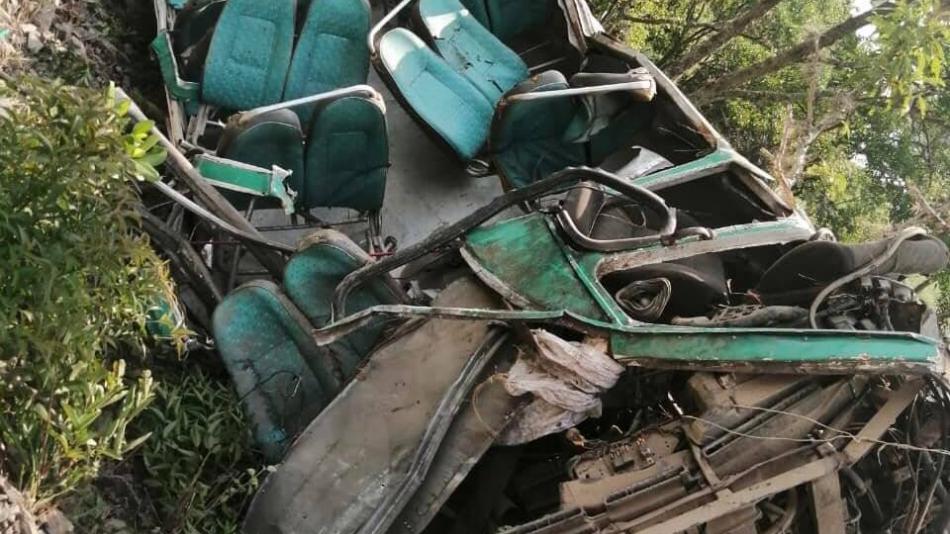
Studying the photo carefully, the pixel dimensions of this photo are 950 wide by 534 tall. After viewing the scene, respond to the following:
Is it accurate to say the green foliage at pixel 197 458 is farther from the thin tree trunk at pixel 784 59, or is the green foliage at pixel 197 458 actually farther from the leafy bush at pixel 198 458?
the thin tree trunk at pixel 784 59

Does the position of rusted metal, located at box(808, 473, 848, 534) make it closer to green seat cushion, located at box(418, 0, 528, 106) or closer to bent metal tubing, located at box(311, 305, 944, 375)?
bent metal tubing, located at box(311, 305, 944, 375)

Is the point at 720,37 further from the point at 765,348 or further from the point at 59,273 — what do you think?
the point at 59,273

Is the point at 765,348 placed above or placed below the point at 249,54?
below

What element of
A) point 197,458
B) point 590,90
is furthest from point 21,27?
point 590,90

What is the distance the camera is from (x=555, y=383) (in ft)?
9.78

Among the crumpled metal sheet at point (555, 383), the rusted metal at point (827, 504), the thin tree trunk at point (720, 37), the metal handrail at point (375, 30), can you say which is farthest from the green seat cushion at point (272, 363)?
the thin tree trunk at point (720, 37)

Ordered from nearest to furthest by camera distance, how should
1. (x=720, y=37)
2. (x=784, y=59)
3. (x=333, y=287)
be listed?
(x=333, y=287), (x=784, y=59), (x=720, y=37)

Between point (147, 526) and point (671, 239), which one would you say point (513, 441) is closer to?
point (671, 239)

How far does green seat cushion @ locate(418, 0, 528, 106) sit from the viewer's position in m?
4.73

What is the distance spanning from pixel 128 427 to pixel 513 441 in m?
1.43

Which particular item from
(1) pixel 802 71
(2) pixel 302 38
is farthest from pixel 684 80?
(2) pixel 302 38

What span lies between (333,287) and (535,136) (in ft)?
4.75

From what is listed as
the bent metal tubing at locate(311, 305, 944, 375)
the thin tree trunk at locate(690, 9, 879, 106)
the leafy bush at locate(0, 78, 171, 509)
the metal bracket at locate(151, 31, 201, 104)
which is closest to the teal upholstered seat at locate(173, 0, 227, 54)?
the metal bracket at locate(151, 31, 201, 104)

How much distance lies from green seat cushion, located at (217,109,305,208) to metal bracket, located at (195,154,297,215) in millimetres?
83
